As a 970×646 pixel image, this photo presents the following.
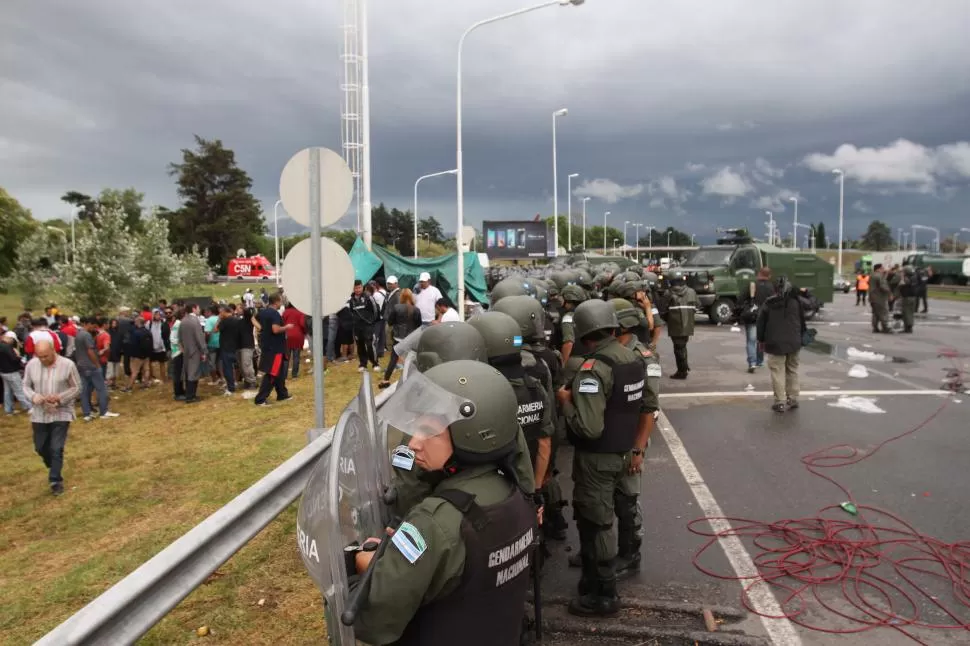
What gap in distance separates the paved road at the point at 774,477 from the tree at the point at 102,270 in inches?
723

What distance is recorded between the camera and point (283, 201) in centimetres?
508

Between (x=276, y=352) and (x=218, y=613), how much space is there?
22.2 ft

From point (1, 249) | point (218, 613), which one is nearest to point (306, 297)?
point (218, 613)

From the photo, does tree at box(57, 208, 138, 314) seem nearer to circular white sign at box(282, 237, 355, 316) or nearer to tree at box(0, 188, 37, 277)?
circular white sign at box(282, 237, 355, 316)

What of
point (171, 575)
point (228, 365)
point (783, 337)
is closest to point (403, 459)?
point (171, 575)

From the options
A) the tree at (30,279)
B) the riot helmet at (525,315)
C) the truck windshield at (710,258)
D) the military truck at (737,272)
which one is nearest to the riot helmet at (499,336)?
the riot helmet at (525,315)

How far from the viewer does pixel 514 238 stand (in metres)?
36.6

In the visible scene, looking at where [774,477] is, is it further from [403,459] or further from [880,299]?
[880,299]

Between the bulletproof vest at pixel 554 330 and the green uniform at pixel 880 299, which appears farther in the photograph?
the green uniform at pixel 880 299

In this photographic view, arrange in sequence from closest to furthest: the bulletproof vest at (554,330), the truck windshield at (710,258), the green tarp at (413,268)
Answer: the bulletproof vest at (554,330)
the green tarp at (413,268)
the truck windshield at (710,258)

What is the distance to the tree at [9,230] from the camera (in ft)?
159

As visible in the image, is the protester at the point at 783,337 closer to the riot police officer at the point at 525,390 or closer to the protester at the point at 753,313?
the protester at the point at 753,313

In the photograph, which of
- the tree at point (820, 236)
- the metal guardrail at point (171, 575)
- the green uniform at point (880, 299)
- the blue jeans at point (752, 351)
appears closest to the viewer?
the metal guardrail at point (171, 575)

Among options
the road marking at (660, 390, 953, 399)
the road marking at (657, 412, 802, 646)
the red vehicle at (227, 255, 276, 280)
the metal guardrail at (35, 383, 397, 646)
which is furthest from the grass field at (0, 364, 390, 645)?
the red vehicle at (227, 255, 276, 280)
